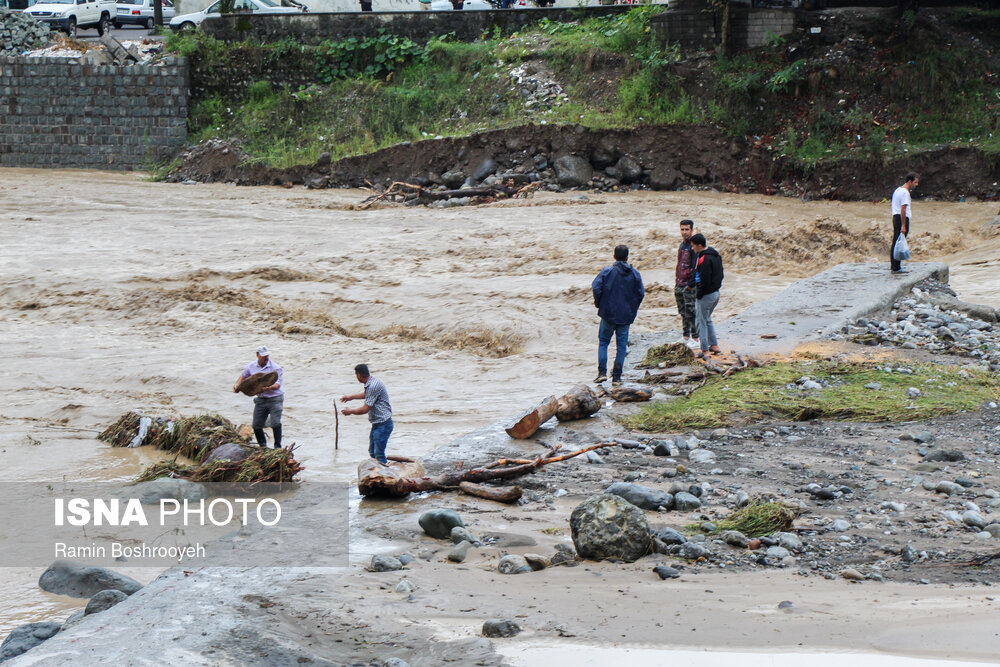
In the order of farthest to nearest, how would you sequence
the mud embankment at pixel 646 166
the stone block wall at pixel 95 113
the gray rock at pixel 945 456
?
the stone block wall at pixel 95 113
the mud embankment at pixel 646 166
the gray rock at pixel 945 456

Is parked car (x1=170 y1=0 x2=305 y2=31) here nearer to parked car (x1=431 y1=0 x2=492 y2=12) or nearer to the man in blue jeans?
parked car (x1=431 y1=0 x2=492 y2=12)

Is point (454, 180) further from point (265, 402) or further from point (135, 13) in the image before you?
point (135, 13)

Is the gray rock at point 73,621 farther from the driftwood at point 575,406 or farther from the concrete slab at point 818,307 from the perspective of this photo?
the concrete slab at point 818,307

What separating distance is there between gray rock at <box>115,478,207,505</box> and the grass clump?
4.69m

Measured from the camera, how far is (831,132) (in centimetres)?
2391

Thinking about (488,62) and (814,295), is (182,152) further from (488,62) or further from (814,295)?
(814,295)

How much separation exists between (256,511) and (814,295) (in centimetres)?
806

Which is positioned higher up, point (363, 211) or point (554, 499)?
point (363, 211)

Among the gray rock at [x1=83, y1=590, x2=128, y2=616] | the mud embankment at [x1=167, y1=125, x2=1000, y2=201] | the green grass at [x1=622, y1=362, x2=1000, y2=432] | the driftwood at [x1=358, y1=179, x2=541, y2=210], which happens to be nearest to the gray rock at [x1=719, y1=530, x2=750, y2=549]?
the green grass at [x1=622, y1=362, x2=1000, y2=432]

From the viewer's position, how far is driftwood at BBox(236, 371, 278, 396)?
32.0ft

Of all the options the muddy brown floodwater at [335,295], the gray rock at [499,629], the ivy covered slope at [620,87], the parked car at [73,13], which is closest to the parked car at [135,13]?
the parked car at [73,13]

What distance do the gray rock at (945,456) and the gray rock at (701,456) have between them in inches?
63.5

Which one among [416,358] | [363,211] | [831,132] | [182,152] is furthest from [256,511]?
[182,152]

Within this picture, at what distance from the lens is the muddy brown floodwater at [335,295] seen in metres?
11.9
